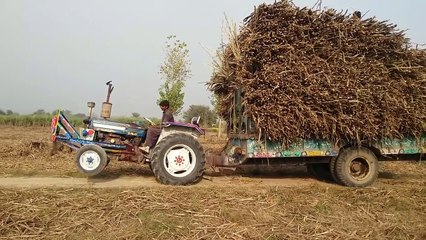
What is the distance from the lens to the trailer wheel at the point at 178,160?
755cm

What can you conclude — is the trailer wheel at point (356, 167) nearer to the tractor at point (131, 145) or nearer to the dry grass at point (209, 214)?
the dry grass at point (209, 214)

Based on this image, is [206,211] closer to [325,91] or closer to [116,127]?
[116,127]

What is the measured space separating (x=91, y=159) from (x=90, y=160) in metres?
0.03

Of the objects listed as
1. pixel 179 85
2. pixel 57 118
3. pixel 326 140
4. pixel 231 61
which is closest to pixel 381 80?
pixel 326 140

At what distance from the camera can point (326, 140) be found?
798cm

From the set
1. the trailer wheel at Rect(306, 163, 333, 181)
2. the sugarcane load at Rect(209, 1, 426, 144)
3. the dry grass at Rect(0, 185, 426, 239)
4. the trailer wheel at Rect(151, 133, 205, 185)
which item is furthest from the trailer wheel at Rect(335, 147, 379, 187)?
the trailer wheel at Rect(151, 133, 205, 185)

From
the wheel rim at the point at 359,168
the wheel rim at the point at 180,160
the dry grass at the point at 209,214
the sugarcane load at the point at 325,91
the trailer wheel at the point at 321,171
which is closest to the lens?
the dry grass at the point at 209,214

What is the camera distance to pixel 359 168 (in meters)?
8.32

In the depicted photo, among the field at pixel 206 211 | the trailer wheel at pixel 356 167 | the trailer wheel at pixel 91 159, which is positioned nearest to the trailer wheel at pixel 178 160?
the field at pixel 206 211

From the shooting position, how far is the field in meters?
4.95

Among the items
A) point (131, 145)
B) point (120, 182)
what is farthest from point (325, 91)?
point (120, 182)

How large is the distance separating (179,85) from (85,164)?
14.1 m

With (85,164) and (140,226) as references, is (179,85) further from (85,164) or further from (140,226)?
(140,226)

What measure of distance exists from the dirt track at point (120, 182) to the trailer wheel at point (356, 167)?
77 centimetres
